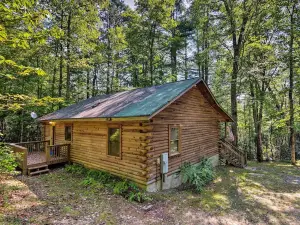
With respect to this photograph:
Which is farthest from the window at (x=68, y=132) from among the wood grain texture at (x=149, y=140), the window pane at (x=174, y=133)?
the window pane at (x=174, y=133)

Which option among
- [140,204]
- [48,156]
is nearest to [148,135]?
[140,204]

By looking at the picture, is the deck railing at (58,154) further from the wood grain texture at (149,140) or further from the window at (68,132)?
the window at (68,132)

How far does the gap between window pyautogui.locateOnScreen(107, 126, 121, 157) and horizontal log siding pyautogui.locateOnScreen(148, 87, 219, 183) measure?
175 centimetres

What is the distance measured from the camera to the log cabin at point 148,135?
7141mm

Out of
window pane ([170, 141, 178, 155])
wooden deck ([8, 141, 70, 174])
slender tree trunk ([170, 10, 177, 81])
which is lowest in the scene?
wooden deck ([8, 141, 70, 174])

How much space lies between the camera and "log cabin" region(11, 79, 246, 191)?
23.4ft

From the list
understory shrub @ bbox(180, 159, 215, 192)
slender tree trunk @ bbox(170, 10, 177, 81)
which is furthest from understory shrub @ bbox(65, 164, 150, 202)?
slender tree trunk @ bbox(170, 10, 177, 81)

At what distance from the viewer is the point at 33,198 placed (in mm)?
6281

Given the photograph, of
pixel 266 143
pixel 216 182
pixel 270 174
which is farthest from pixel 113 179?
pixel 266 143

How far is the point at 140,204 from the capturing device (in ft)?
20.8

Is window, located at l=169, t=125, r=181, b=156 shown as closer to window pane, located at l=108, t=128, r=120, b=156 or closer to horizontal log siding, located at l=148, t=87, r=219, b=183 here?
horizontal log siding, located at l=148, t=87, r=219, b=183

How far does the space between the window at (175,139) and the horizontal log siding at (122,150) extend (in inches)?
67.0

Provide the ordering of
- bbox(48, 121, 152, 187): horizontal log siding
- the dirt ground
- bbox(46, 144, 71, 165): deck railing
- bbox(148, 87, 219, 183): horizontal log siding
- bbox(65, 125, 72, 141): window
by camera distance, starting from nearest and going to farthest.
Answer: the dirt ground < bbox(48, 121, 152, 187): horizontal log siding < bbox(148, 87, 219, 183): horizontal log siding < bbox(46, 144, 71, 165): deck railing < bbox(65, 125, 72, 141): window

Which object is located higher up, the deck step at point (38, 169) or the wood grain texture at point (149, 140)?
the wood grain texture at point (149, 140)
